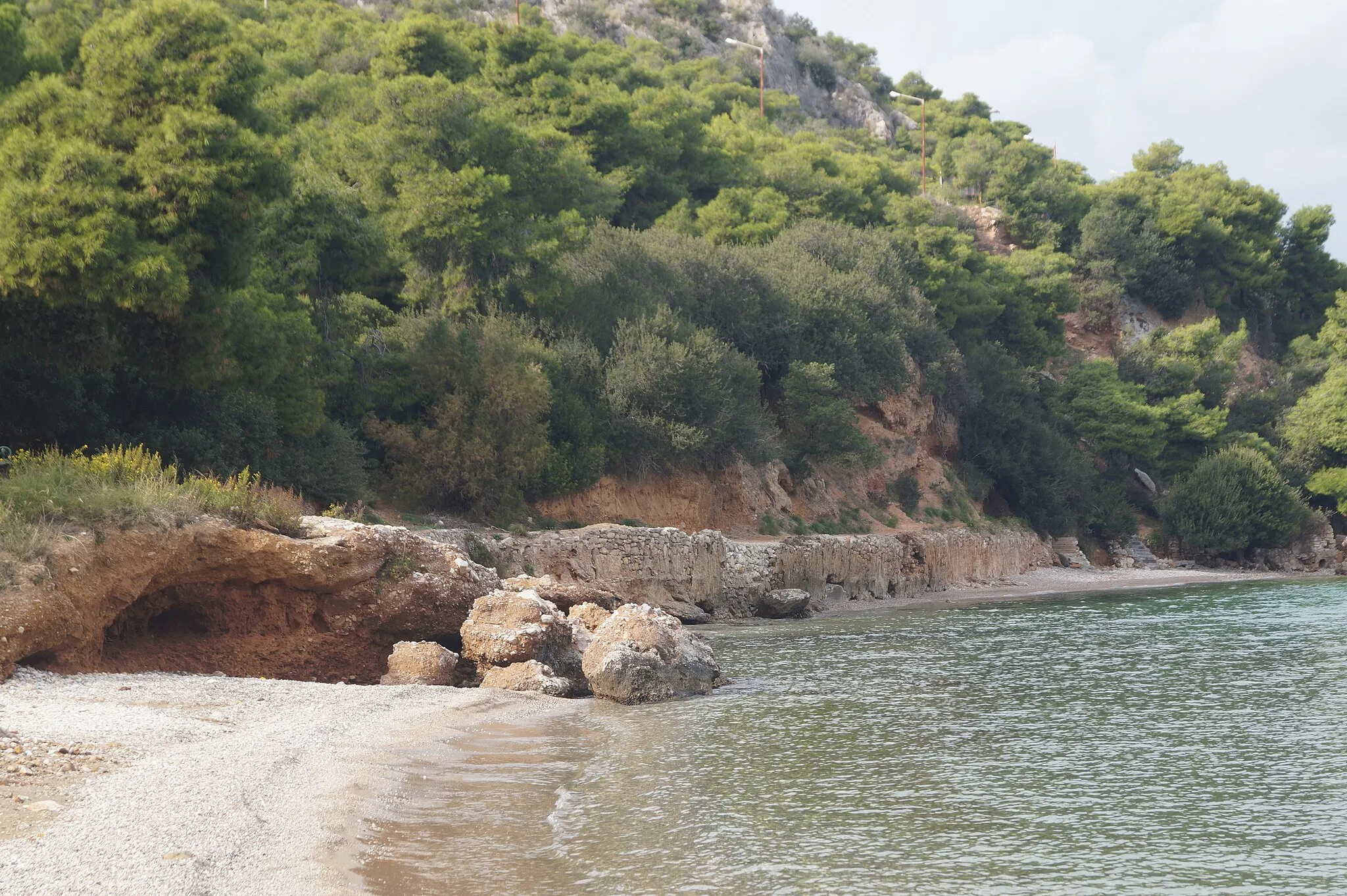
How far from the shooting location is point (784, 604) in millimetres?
33625

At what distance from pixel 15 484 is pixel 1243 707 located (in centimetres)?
1546

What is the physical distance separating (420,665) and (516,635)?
1.41 m

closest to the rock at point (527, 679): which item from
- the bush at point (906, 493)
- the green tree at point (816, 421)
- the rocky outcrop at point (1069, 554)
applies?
the green tree at point (816, 421)

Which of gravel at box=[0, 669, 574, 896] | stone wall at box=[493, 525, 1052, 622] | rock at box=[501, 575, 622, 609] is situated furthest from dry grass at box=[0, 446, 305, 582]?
stone wall at box=[493, 525, 1052, 622]

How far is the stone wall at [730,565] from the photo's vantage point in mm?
29344

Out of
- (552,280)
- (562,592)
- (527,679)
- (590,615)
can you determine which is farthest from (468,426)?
(527,679)

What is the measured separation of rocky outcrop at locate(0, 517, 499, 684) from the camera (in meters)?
13.8

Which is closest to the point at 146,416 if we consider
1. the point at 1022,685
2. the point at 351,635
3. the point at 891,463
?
the point at 351,635

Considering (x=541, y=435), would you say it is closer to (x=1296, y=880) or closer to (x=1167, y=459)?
(x=1296, y=880)

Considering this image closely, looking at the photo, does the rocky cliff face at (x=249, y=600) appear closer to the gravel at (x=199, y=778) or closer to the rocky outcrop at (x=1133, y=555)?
the gravel at (x=199, y=778)

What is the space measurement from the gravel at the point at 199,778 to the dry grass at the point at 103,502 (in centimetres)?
154

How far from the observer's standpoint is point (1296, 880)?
28.5 ft

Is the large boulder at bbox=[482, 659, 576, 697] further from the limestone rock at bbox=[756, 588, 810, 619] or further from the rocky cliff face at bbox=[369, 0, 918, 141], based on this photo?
the rocky cliff face at bbox=[369, 0, 918, 141]

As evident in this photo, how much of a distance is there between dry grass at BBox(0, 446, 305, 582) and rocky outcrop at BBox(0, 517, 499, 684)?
231mm
